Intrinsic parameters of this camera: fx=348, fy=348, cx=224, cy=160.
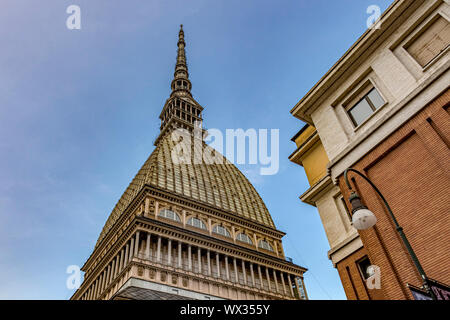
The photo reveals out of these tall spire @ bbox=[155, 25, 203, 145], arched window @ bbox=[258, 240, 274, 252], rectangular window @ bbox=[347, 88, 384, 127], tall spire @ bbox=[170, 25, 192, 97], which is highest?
tall spire @ bbox=[170, 25, 192, 97]

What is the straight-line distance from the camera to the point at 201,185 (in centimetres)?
7044

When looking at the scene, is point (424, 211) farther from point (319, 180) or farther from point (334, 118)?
point (319, 180)

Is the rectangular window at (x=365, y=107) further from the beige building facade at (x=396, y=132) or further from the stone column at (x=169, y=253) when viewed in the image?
the stone column at (x=169, y=253)

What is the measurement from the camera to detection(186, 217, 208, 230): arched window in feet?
179

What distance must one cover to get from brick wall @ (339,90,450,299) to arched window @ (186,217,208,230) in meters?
44.0

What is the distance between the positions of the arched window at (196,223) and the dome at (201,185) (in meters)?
4.38

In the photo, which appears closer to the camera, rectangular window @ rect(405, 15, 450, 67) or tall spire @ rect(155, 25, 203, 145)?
rectangular window @ rect(405, 15, 450, 67)

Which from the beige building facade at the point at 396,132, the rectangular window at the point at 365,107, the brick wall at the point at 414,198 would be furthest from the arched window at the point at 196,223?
the brick wall at the point at 414,198

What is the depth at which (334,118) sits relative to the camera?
15430 mm

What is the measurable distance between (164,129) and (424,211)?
84300mm

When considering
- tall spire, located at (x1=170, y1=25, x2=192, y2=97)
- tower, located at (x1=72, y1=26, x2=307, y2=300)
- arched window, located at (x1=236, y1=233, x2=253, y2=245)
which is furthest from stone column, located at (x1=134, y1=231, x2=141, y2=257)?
tall spire, located at (x1=170, y1=25, x2=192, y2=97)

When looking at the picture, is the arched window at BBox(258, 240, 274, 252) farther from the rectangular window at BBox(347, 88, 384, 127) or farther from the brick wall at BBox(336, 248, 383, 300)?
the rectangular window at BBox(347, 88, 384, 127)
